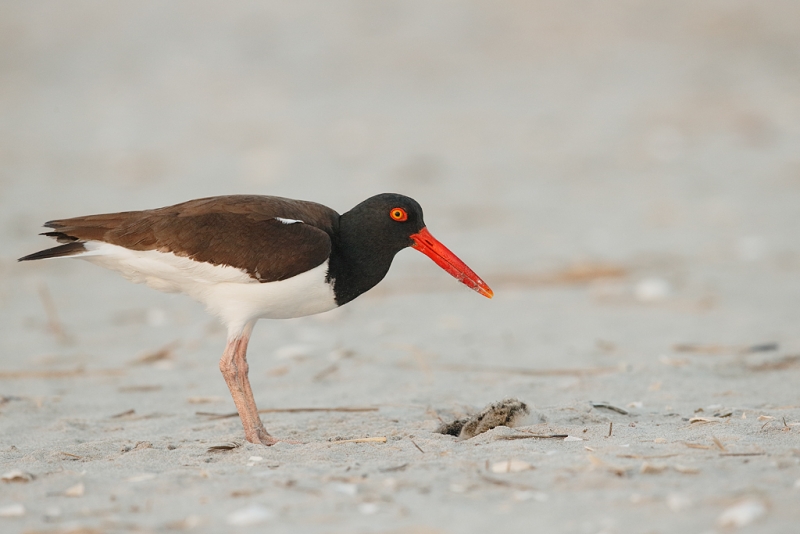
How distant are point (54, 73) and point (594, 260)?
1204 centimetres

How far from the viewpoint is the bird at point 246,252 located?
521cm

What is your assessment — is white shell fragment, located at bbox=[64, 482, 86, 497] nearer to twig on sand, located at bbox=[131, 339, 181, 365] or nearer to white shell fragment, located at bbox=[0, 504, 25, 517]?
white shell fragment, located at bbox=[0, 504, 25, 517]

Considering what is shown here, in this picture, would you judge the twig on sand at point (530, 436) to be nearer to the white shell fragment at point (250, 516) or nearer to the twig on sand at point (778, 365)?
the white shell fragment at point (250, 516)

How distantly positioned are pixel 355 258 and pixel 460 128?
1077cm

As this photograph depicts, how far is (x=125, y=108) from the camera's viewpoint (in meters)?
16.5

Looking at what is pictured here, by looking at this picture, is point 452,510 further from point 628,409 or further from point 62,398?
point 62,398

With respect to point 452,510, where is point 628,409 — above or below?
above

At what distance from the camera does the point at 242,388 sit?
544 cm

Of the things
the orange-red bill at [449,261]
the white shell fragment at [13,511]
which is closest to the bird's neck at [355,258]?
the orange-red bill at [449,261]

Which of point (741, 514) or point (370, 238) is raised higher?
point (370, 238)

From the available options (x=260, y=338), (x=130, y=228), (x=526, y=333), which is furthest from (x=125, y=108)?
(x=130, y=228)

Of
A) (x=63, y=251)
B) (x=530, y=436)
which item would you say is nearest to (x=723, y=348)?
(x=530, y=436)

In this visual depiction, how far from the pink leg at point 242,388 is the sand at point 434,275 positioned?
170 millimetres

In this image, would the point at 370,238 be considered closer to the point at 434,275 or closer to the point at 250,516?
the point at 250,516
